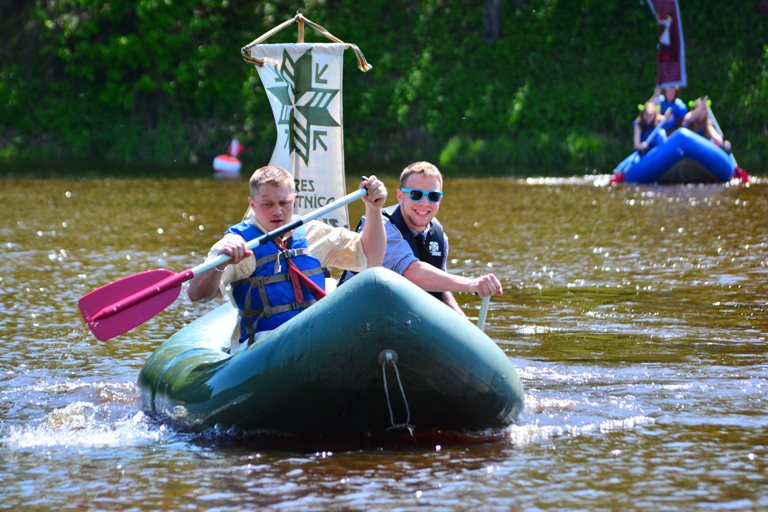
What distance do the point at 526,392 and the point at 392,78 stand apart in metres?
20.5

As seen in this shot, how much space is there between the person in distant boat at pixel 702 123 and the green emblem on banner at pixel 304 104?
11.9m

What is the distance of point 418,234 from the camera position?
5.81m

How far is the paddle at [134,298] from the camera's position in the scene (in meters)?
5.21

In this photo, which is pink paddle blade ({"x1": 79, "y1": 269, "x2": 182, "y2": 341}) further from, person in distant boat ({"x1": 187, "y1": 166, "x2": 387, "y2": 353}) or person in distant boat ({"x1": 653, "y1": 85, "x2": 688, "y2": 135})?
person in distant boat ({"x1": 653, "y1": 85, "x2": 688, "y2": 135})

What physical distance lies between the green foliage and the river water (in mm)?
10858

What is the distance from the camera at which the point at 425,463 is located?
4.56m

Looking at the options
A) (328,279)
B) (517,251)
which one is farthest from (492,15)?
(328,279)

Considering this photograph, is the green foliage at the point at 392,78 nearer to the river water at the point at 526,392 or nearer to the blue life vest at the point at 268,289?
the river water at the point at 526,392

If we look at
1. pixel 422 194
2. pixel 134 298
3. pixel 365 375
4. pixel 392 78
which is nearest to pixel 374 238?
pixel 422 194

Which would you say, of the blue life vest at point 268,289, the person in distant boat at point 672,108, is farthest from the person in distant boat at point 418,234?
the person in distant boat at point 672,108

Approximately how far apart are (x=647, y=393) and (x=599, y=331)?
1.67 metres

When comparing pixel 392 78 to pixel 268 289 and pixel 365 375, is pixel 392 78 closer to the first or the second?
pixel 268 289

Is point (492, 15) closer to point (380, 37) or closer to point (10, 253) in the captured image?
point (380, 37)

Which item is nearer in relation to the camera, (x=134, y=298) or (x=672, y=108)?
(x=134, y=298)
